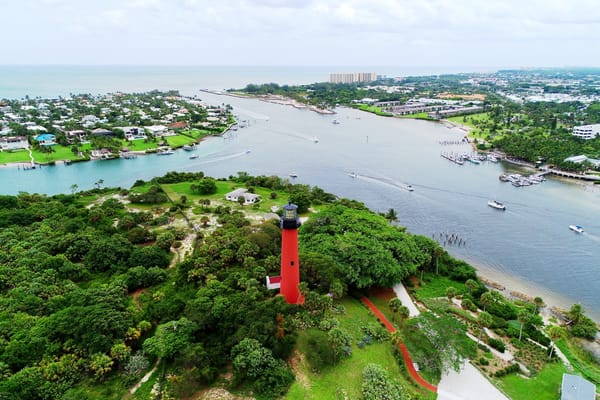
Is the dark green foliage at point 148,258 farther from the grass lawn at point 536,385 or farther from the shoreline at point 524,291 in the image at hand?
the shoreline at point 524,291

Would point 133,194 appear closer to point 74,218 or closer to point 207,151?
point 74,218

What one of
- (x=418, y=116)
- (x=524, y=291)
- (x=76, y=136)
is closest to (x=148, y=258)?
(x=524, y=291)

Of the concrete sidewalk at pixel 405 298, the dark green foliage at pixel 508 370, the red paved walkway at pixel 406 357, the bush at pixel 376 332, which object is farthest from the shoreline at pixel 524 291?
the bush at pixel 376 332

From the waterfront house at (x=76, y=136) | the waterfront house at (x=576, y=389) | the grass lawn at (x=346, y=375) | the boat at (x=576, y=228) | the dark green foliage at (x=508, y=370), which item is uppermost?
the waterfront house at (x=76, y=136)

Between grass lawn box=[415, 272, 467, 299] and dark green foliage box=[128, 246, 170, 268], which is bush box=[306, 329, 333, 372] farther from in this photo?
dark green foliage box=[128, 246, 170, 268]

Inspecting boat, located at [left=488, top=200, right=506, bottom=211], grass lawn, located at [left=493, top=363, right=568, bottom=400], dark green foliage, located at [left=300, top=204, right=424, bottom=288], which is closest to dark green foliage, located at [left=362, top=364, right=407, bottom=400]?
grass lawn, located at [left=493, top=363, right=568, bottom=400]

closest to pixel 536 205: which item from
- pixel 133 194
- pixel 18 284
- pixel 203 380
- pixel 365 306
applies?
pixel 365 306
